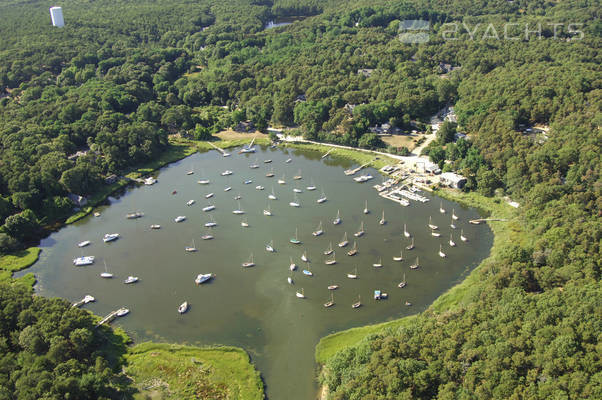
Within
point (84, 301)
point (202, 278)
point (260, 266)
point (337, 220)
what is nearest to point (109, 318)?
point (84, 301)

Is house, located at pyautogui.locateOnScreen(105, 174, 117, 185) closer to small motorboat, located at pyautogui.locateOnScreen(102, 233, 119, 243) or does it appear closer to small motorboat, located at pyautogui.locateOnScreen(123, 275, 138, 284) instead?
small motorboat, located at pyautogui.locateOnScreen(102, 233, 119, 243)

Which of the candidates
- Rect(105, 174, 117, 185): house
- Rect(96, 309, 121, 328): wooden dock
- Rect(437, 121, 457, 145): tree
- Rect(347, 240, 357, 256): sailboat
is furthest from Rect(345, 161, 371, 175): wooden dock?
Rect(96, 309, 121, 328): wooden dock

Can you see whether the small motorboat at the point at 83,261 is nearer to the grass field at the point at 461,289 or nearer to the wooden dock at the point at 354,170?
the grass field at the point at 461,289

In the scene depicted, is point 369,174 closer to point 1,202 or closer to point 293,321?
point 293,321

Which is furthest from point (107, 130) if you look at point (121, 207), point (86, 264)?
point (86, 264)

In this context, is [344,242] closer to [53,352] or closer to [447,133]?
[53,352]

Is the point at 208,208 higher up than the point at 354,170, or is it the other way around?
the point at 354,170

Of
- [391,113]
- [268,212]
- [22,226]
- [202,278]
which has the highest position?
[391,113]
